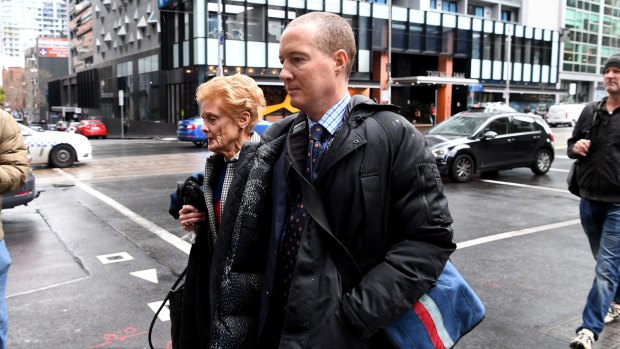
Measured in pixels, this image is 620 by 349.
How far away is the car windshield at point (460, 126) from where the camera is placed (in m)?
13.5

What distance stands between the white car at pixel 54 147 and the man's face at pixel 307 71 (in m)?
15.5

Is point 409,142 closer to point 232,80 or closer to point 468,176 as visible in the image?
point 232,80

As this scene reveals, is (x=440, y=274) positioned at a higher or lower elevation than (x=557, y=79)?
lower

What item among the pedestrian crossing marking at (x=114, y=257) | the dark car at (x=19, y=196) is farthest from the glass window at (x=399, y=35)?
the pedestrian crossing marking at (x=114, y=257)

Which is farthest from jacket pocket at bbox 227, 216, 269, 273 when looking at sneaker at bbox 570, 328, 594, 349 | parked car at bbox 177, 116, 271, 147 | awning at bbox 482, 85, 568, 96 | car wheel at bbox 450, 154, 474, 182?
awning at bbox 482, 85, 568, 96

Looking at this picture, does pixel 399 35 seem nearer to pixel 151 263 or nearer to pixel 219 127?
pixel 151 263

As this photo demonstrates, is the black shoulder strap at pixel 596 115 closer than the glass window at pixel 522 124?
Yes

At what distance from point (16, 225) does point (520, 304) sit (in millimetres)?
7693

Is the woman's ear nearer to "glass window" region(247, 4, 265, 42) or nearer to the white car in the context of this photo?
the white car

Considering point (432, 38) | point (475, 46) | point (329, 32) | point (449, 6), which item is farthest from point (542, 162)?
point (449, 6)

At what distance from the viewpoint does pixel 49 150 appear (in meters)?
15.7

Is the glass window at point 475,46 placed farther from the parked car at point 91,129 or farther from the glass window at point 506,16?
the parked car at point 91,129

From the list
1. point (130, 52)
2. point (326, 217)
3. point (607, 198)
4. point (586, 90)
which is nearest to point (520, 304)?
point (607, 198)

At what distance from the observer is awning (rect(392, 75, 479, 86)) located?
42.5m
